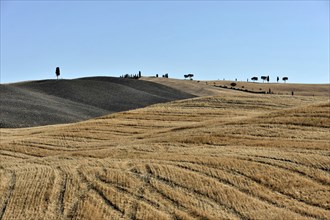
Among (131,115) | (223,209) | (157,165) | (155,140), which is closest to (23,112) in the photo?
(131,115)

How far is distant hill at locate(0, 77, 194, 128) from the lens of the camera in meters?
63.3

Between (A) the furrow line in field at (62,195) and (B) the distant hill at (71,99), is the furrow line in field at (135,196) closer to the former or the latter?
(A) the furrow line in field at (62,195)

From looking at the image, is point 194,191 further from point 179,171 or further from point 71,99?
point 71,99

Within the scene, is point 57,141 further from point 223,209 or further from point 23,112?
point 23,112

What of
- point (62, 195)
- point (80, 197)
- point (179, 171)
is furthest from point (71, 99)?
point (80, 197)

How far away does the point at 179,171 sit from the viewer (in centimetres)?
2820

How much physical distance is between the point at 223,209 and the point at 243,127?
16636mm

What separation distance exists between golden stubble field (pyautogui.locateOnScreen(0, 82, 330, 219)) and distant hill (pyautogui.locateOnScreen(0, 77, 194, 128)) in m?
18.5

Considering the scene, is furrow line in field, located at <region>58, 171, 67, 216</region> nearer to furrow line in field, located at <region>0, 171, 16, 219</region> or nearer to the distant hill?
furrow line in field, located at <region>0, 171, 16, 219</region>

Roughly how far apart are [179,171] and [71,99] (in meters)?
55.1

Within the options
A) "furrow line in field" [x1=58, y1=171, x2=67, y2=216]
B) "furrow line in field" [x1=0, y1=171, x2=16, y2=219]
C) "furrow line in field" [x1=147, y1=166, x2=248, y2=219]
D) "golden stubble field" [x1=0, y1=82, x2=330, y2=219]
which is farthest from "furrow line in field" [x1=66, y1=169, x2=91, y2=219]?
"furrow line in field" [x1=147, y1=166, x2=248, y2=219]

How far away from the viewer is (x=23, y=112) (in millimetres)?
64250

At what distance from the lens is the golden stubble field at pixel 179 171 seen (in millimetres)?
23859

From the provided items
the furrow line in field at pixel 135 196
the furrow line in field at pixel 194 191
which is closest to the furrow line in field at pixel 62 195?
the furrow line in field at pixel 135 196
